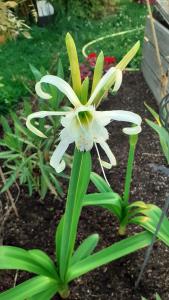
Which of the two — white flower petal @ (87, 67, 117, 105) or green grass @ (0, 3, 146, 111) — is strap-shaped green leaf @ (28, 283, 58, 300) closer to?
white flower petal @ (87, 67, 117, 105)

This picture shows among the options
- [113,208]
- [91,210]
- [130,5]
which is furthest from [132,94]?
[130,5]

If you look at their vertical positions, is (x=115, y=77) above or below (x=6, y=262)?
above

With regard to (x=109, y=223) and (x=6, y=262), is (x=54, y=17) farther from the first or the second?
(x=6, y=262)

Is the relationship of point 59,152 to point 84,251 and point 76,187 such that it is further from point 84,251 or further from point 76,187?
point 84,251

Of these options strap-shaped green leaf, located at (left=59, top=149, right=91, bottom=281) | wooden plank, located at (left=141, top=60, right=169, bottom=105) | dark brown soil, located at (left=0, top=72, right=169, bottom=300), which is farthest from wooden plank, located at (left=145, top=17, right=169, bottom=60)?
strap-shaped green leaf, located at (left=59, top=149, right=91, bottom=281)

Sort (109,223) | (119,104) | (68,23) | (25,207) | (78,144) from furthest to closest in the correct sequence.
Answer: (68,23) → (119,104) → (25,207) → (109,223) → (78,144)

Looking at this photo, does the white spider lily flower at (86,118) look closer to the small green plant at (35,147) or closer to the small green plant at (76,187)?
the small green plant at (76,187)

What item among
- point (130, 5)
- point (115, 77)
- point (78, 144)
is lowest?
point (130, 5)
